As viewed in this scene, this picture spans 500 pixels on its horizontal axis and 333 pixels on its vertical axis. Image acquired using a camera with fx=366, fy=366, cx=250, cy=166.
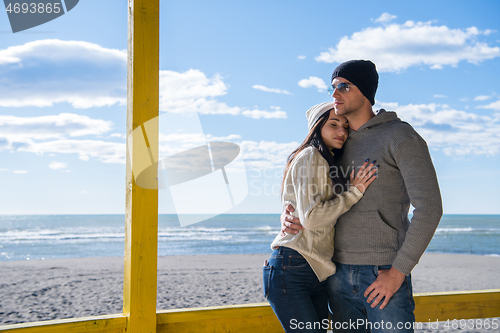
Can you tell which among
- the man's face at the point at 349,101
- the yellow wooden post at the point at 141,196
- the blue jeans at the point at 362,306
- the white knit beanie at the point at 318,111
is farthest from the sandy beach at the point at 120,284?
the man's face at the point at 349,101

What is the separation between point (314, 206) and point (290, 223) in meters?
0.15

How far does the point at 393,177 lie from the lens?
1473 mm

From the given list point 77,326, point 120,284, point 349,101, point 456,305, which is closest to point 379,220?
point 349,101

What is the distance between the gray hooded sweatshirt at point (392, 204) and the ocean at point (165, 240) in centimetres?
1310

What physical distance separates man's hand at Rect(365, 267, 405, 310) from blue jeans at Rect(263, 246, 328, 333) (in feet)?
0.78

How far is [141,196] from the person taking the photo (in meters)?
1.65

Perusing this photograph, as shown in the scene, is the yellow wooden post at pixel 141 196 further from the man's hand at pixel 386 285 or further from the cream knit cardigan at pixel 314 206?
the man's hand at pixel 386 285

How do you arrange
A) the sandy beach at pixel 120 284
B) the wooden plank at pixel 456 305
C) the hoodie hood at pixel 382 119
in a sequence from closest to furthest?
the hoodie hood at pixel 382 119 → the wooden plank at pixel 456 305 → the sandy beach at pixel 120 284

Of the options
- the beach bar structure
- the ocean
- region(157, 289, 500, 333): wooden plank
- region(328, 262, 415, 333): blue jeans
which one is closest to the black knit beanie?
region(328, 262, 415, 333): blue jeans

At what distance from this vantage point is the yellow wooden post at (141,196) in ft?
5.41

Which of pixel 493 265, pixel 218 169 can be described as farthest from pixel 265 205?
pixel 218 169

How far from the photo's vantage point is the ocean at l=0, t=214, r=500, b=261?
47.3ft

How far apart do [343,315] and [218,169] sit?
117 centimetres

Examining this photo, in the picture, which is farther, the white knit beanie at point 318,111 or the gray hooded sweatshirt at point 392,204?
the white knit beanie at point 318,111
